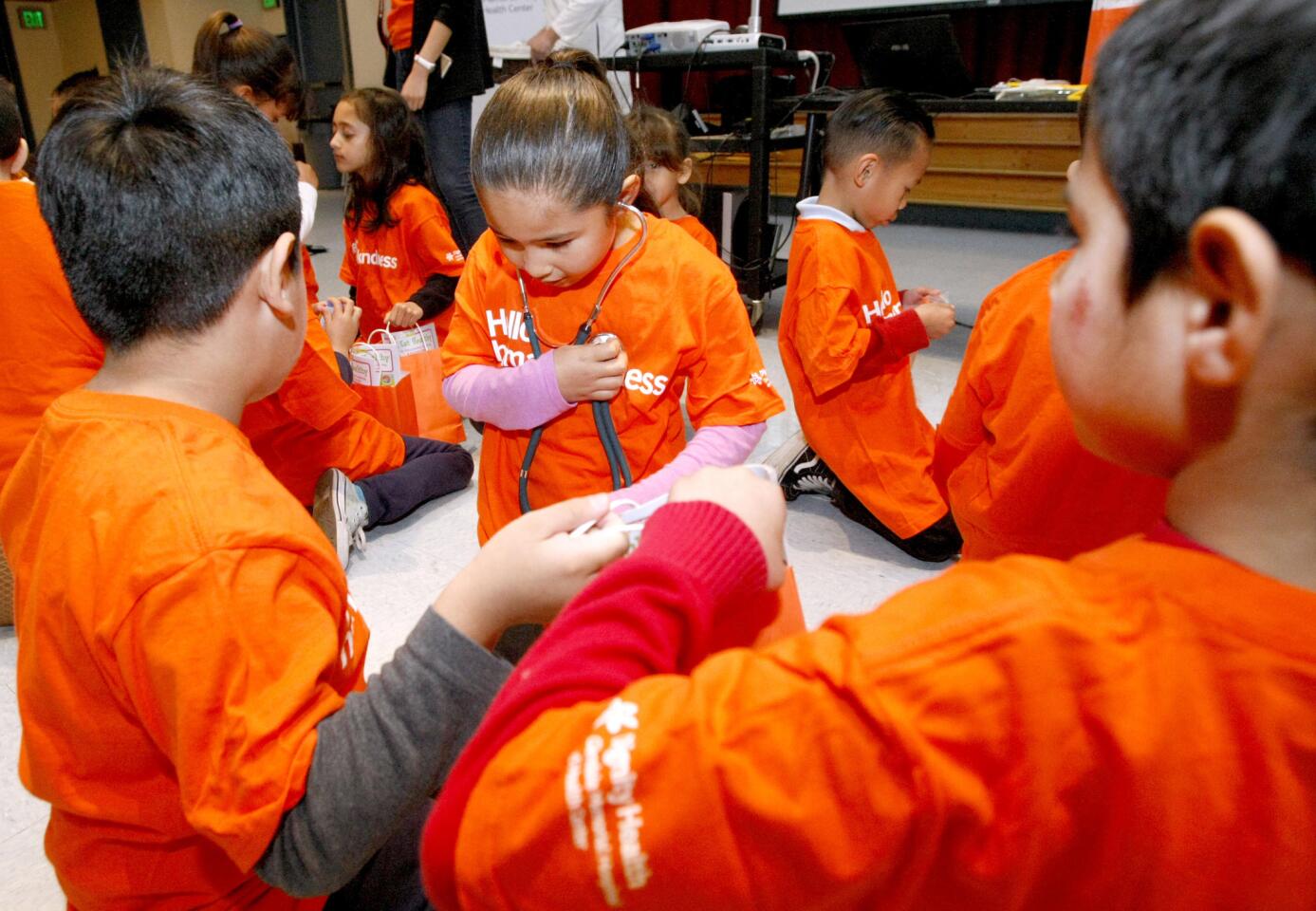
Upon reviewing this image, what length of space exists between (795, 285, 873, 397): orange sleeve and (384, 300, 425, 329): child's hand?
4.02 ft

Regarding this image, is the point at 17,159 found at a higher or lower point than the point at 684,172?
higher

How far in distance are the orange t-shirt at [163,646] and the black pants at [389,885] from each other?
101 mm

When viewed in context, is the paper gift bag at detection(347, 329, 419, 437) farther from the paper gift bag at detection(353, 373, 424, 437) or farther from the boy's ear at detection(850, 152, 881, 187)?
the boy's ear at detection(850, 152, 881, 187)

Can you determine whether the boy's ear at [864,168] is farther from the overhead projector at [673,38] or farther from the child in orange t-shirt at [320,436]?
the overhead projector at [673,38]

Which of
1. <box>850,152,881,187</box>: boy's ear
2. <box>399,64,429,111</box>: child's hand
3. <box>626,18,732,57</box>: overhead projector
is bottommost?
<box>850,152,881,187</box>: boy's ear

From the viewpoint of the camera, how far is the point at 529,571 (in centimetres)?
60

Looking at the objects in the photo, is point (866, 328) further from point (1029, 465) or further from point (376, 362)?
point (376, 362)

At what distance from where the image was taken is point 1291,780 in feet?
1.22

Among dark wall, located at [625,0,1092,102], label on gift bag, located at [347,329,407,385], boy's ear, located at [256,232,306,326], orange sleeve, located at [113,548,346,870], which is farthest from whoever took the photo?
dark wall, located at [625,0,1092,102]

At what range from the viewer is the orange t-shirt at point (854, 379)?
1869 millimetres

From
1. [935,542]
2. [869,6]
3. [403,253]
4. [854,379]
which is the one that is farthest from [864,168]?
[869,6]

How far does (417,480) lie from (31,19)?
980 centimetres

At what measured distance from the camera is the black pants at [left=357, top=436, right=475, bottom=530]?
6.88 feet

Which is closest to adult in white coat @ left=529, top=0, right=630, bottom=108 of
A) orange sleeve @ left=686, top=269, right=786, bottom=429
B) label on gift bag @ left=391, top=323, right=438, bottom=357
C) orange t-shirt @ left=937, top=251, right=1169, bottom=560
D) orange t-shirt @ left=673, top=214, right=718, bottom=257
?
orange t-shirt @ left=673, top=214, right=718, bottom=257
